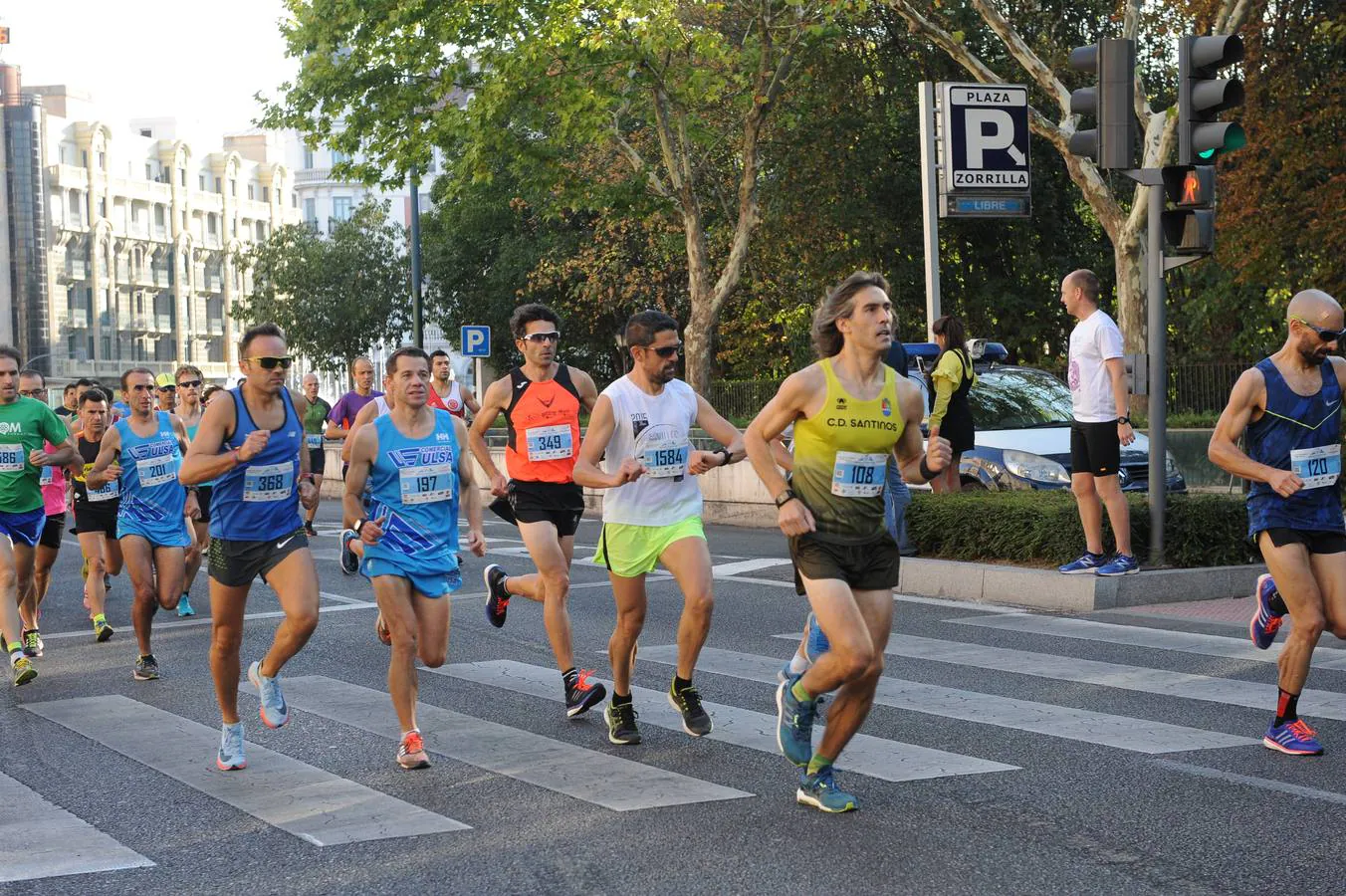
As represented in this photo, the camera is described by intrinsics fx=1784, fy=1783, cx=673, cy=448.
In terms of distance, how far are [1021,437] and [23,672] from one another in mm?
9085

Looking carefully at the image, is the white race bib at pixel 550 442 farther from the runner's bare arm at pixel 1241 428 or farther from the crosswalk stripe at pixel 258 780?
the runner's bare arm at pixel 1241 428

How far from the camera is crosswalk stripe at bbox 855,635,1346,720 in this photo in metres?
8.17

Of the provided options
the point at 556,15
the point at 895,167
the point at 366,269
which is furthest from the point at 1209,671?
the point at 366,269

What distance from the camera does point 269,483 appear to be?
738 cm

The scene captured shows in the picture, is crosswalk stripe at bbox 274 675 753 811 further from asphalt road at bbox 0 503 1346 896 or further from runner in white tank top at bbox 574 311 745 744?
runner in white tank top at bbox 574 311 745 744

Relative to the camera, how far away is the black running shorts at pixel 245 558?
7305 mm

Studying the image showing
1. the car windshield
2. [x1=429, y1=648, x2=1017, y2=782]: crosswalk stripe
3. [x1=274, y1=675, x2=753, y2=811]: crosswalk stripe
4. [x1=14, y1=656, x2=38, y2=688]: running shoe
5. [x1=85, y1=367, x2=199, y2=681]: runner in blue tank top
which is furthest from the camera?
the car windshield

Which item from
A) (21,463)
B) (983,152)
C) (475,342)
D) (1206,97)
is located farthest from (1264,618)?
(475,342)

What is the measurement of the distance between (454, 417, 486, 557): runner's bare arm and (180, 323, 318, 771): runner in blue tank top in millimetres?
655

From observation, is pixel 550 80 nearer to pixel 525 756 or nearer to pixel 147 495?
pixel 147 495

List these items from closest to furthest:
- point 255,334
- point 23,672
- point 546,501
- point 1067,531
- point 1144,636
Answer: point 255,334, point 546,501, point 23,672, point 1144,636, point 1067,531

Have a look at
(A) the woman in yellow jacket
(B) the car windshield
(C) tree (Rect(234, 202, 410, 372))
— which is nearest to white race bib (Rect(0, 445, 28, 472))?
(A) the woman in yellow jacket

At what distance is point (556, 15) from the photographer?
2681 cm

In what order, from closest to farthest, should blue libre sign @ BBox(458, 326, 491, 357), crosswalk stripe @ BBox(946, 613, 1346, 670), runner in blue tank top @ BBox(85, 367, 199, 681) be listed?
crosswalk stripe @ BBox(946, 613, 1346, 670)
runner in blue tank top @ BBox(85, 367, 199, 681)
blue libre sign @ BBox(458, 326, 491, 357)
